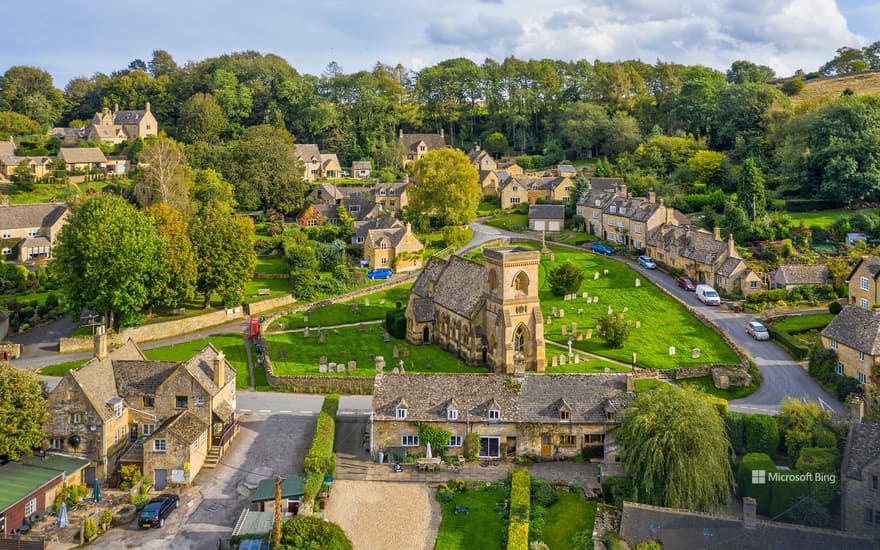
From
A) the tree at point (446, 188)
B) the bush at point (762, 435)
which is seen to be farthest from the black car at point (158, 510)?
the tree at point (446, 188)

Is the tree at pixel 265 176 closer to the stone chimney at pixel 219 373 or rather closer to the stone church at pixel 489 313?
the stone church at pixel 489 313

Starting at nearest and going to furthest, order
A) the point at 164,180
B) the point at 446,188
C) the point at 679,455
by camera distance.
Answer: the point at 679,455, the point at 164,180, the point at 446,188

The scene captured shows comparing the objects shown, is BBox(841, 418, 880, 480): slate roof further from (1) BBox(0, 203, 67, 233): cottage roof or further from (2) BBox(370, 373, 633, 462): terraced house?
(1) BBox(0, 203, 67, 233): cottage roof

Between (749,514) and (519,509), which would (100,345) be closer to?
(519,509)

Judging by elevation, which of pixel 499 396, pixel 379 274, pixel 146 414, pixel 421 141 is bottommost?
pixel 146 414

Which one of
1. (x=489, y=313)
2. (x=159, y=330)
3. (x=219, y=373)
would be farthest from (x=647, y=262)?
(x=219, y=373)

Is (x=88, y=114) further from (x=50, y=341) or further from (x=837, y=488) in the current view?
(x=837, y=488)

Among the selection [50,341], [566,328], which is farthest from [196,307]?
[566,328]
